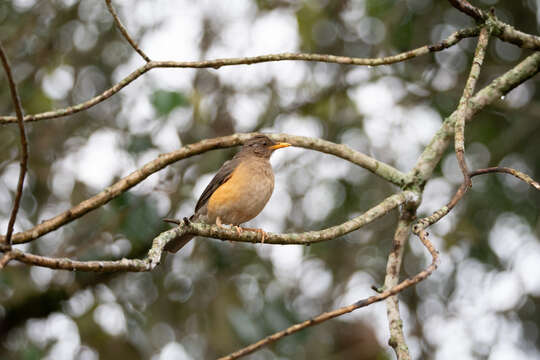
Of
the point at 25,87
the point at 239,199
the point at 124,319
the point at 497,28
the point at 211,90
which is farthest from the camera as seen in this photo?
the point at 211,90

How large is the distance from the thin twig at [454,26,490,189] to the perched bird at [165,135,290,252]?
2.12 m

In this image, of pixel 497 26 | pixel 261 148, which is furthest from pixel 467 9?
pixel 261 148

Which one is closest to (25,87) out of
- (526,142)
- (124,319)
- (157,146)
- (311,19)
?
(157,146)

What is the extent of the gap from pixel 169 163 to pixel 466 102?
1.93 metres

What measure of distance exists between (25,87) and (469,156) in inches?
221

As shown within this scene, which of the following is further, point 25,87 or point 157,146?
point 25,87

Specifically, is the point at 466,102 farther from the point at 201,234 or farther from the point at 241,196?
the point at 241,196

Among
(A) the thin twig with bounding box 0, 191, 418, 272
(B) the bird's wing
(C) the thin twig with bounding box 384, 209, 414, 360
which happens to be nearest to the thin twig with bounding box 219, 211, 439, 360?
(A) the thin twig with bounding box 0, 191, 418, 272

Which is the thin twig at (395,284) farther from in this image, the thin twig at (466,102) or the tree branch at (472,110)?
the thin twig at (466,102)

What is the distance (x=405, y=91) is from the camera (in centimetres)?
882

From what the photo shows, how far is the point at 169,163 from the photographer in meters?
4.41

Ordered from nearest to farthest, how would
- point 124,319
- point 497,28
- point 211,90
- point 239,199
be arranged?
point 497,28, point 239,199, point 124,319, point 211,90

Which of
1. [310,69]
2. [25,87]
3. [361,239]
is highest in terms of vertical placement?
[310,69]

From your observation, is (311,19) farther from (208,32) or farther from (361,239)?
(361,239)
